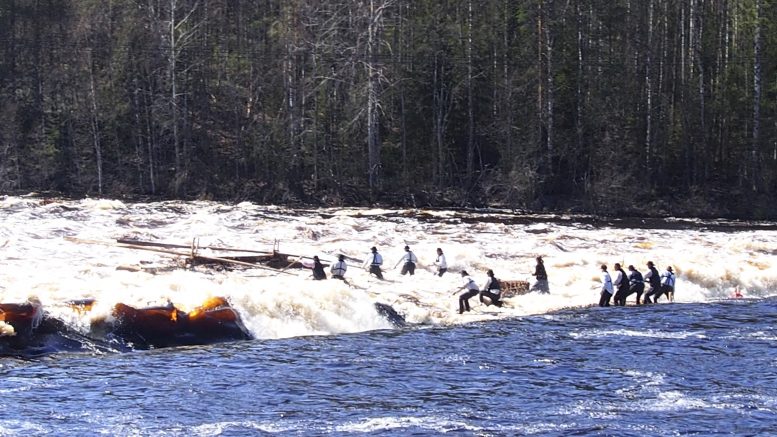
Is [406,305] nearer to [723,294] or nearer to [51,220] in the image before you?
[723,294]

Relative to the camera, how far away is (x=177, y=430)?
16.7 meters

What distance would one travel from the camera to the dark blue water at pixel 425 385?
17234mm

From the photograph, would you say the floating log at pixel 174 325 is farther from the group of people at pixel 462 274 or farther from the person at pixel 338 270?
the person at pixel 338 270

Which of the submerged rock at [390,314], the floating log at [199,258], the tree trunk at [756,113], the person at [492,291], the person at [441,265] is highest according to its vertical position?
the tree trunk at [756,113]

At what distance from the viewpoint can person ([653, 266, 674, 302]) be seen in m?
31.1

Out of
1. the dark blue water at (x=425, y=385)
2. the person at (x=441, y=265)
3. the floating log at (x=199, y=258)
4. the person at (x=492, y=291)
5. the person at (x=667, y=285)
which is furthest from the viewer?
the person at (x=441, y=265)

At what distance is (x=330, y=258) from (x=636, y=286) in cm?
1013

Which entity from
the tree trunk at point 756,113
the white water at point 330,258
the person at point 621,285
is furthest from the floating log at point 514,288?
the tree trunk at point 756,113

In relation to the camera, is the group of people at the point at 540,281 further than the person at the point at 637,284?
No

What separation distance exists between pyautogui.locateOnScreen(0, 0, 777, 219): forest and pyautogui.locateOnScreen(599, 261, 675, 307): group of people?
22927 mm

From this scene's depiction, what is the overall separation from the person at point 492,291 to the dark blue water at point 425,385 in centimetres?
270

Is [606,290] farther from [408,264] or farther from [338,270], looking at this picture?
[338,270]

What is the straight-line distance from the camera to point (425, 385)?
2003 centimetres

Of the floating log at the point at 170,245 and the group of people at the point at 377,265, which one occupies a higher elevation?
the floating log at the point at 170,245
